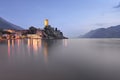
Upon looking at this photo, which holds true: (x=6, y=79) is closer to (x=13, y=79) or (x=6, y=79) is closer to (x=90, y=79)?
(x=13, y=79)

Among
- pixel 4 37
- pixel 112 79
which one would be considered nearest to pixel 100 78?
pixel 112 79

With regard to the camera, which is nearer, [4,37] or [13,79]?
[13,79]

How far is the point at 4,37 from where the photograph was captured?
196 metres

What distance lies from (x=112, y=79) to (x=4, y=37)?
19746 cm

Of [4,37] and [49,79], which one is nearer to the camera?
[49,79]

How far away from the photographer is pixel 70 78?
14.8 meters

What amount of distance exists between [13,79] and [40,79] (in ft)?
8.71

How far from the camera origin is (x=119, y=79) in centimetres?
1461

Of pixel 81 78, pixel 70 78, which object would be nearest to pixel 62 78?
pixel 70 78

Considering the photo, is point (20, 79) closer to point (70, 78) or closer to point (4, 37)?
point (70, 78)

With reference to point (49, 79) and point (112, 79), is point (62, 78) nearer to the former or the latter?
point (49, 79)

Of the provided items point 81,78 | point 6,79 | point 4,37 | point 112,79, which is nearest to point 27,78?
point 6,79

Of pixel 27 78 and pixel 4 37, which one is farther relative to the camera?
pixel 4 37

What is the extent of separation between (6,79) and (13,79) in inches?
28.7
